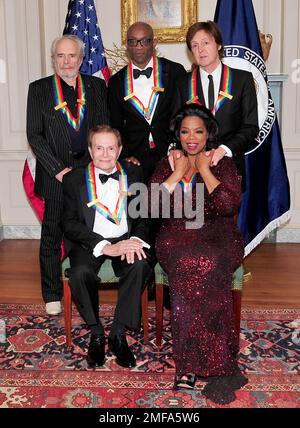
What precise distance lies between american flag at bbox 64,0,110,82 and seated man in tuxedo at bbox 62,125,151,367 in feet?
5.63

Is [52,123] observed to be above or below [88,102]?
below

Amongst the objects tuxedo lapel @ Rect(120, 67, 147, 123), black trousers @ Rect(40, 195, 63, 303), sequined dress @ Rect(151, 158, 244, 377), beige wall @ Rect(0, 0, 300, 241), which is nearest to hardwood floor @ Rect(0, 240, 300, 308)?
black trousers @ Rect(40, 195, 63, 303)

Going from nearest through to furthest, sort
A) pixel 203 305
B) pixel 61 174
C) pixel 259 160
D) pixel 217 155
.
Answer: pixel 203 305 → pixel 217 155 → pixel 61 174 → pixel 259 160

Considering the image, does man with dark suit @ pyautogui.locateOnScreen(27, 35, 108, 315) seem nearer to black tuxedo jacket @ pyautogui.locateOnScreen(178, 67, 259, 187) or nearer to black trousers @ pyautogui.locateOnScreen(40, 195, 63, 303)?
black trousers @ pyautogui.locateOnScreen(40, 195, 63, 303)

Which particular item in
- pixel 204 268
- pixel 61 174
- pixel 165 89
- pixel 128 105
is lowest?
pixel 204 268

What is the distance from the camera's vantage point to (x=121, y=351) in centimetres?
318

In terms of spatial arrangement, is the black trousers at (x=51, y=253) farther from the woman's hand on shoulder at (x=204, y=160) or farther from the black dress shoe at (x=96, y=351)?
the woman's hand on shoulder at (x=204, y=160)

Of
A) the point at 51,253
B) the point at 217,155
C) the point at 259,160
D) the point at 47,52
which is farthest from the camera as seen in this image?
the point at 47,52

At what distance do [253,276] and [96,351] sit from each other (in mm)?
2006

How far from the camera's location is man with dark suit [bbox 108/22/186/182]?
3.63 meters

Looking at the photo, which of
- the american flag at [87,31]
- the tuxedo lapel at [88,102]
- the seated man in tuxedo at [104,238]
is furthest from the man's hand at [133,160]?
the american flag at [87,31]

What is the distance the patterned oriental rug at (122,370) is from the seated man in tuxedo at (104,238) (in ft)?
0.51

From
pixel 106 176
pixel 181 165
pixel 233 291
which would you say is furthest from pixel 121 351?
pixel 181 165

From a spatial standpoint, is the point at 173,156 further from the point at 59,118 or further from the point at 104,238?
the point at 59,118
